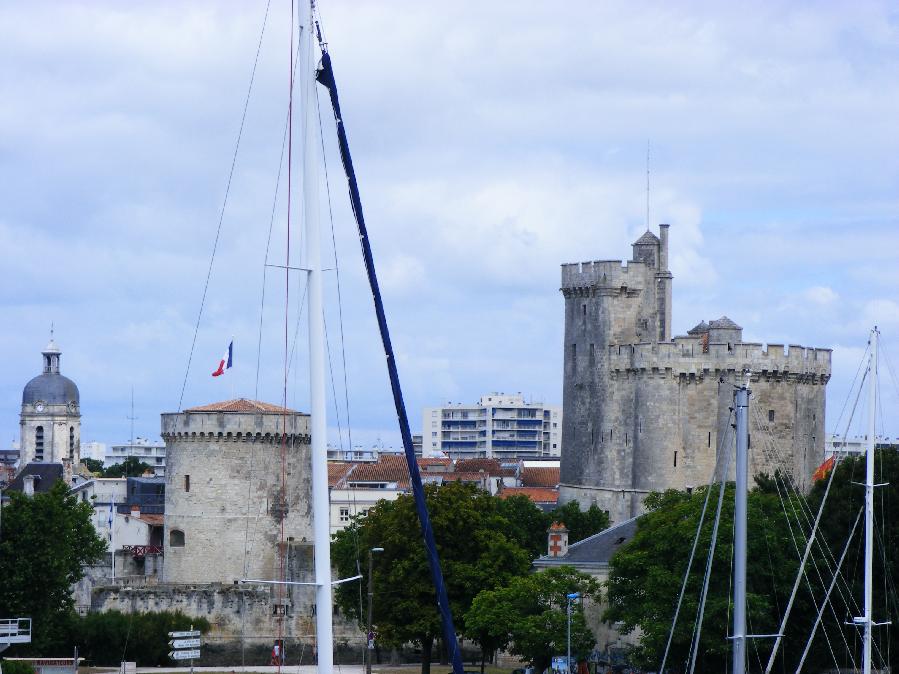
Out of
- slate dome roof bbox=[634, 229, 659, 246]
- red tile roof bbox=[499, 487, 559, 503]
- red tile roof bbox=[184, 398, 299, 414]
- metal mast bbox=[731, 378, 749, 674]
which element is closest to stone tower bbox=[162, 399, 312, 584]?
red tile roof bbox=[184, 398, 299, 414]

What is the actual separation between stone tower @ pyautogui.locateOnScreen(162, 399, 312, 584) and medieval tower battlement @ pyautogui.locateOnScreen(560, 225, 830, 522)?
17.1 m

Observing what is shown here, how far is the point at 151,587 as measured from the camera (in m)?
83.2

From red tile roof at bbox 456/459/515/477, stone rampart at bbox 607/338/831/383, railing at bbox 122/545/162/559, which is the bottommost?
railing at bbox 122/545/162/559

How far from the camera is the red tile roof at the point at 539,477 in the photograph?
15700 centimetres

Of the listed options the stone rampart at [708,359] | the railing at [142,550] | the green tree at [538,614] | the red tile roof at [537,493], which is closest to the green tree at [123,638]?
the green tree at [538,614]

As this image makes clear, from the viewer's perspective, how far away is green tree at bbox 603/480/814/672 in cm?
5897

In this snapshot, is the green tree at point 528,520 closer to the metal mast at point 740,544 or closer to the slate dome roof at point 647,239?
the slate dome roof at point 647,239

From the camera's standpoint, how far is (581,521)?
93688mm

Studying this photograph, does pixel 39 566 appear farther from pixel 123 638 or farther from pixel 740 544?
pixel 740 544

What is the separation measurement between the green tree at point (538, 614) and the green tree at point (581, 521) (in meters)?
23.6

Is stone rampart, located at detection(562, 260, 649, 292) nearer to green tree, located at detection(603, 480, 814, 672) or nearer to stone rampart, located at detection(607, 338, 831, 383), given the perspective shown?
stone rampart, located at detection(607, 338, 831, 383)

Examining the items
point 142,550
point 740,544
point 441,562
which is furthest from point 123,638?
point 740,544

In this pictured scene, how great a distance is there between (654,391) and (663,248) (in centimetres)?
864

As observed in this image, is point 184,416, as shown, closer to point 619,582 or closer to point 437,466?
point 619,582
